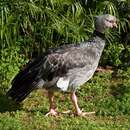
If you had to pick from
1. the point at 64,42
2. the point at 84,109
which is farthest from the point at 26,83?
the point at 64,42

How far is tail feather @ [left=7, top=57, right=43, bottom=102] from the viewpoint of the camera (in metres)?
6.46

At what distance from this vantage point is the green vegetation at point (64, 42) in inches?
276

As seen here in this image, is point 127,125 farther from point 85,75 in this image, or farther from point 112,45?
point 112,45

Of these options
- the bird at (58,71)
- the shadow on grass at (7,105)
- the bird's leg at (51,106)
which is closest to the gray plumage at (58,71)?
the bird at (58,71)

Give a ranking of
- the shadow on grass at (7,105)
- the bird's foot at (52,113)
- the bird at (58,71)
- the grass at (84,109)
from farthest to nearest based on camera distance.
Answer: the shadow on grass at (7,105) → the bird's foot at (52,113) → the bird at (58,71) → the grass at (84,109)

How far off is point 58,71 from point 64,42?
189 centimetres

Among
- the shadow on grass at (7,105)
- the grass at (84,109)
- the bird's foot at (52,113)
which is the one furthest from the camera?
the shadow on grass at (7,105)

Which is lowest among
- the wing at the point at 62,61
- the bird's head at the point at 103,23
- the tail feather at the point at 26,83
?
the tail feather at the point at 26,83

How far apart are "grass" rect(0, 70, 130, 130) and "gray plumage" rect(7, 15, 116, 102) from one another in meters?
0.32

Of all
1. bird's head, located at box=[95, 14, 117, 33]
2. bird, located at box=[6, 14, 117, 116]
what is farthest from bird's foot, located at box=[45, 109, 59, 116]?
bird's head, located at box=[95, 14, 117, 33]

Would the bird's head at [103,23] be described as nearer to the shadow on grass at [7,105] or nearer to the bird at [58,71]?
the bird at [58,71]

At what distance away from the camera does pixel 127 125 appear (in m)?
6.41

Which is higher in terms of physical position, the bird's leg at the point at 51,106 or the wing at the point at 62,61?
the wing at the point at 62,61

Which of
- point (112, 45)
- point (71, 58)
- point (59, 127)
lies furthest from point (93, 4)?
point (59, 127)
